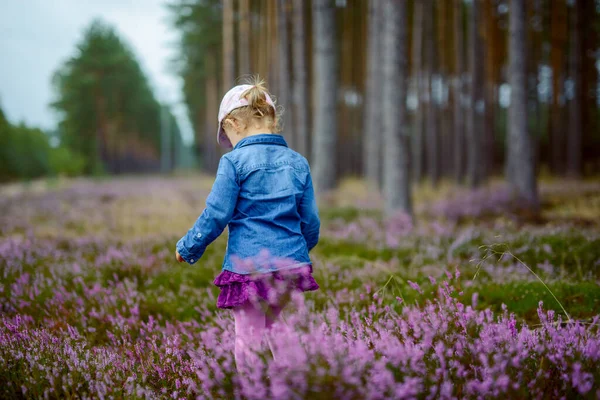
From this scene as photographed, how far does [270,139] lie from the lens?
9.25 feet

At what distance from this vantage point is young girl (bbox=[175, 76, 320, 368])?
2.58m

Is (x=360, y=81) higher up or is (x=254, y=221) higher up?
(x=360, y=81)

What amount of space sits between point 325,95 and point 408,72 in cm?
409

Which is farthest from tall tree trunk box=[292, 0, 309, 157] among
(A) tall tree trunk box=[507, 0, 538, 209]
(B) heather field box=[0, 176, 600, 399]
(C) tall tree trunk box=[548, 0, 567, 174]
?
(C) tall tree trunk box=[548, 0, 567, 174]

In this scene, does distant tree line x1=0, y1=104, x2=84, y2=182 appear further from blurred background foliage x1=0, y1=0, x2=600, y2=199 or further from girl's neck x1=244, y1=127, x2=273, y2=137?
girl's neck x1=244, y1=127, x2=273, y2=137

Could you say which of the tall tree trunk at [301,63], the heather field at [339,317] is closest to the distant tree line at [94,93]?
the tall tree trunk at [301,63]

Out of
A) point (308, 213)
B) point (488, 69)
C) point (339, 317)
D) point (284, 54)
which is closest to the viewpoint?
point (308, 213)

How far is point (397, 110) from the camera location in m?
8.45

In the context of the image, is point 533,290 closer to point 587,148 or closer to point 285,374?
point 285,374

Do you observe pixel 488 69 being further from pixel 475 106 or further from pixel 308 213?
pixel 308 213

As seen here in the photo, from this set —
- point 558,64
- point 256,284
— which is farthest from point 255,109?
point 558,64

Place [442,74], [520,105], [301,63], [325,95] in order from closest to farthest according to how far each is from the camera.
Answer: [520,105] → [325,95] → [301,63] → [442,74]

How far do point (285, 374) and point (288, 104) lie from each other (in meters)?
15.6

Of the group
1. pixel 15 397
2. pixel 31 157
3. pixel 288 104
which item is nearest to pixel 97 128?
pixel 31 157
